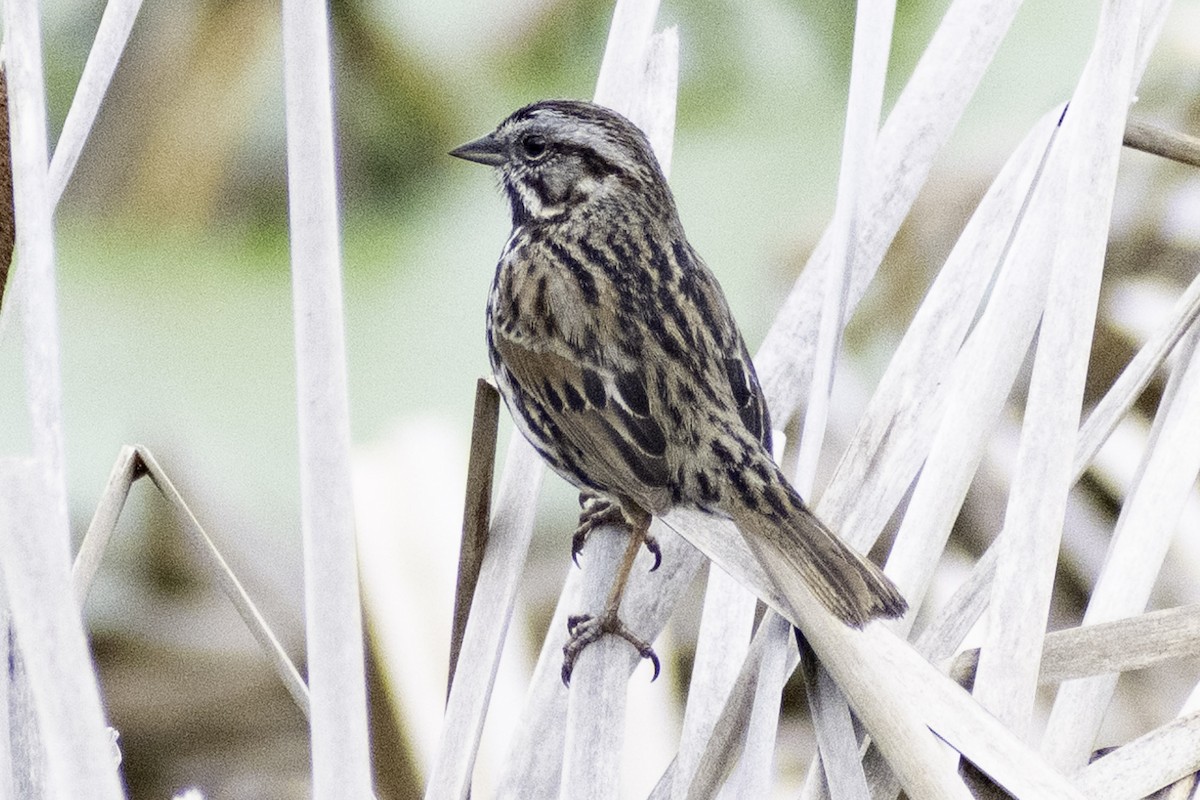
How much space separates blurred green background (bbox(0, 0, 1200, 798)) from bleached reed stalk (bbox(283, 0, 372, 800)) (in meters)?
1.25

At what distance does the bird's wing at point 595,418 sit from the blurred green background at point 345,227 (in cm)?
58

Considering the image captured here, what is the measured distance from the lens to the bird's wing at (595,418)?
1839 mm

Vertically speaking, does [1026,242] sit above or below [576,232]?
below

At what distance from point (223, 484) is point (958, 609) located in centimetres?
152

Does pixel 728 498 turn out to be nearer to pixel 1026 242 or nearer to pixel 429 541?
pixel 1026 242

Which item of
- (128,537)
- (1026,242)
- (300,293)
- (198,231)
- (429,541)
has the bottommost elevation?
(300,293)

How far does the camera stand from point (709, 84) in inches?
120

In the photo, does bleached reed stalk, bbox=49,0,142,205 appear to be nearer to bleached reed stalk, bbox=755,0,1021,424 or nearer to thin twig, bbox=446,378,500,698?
thin twig, bbox=446,378,500,698

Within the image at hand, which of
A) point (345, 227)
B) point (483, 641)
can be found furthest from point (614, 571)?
point (345, 227)

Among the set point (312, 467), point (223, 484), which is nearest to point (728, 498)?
point (312, 467)

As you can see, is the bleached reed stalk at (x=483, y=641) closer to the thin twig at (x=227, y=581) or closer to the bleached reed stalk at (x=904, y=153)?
the thin twig at (x=227, y=581)

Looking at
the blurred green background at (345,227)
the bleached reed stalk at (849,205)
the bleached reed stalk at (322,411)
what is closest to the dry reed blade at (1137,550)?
the bleached reed stalk at (849,205)

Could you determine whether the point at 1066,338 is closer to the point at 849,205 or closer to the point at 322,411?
the point at 849,205

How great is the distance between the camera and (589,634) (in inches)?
63.6
